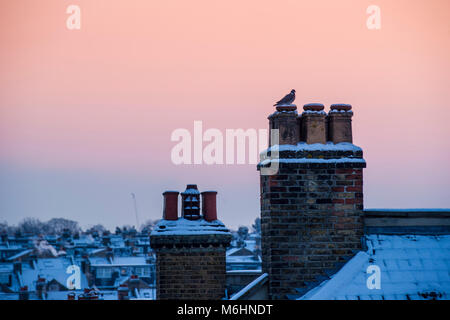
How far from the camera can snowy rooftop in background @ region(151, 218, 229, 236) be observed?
42.4 ft

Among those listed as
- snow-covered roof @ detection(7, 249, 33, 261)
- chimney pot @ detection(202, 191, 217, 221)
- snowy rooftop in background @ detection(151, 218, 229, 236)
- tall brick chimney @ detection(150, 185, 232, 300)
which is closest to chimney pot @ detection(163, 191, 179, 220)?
snowy rooftop in background @ detection(151, 218, 229, 236)

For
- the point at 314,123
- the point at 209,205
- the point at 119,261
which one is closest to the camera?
the point at 314,123

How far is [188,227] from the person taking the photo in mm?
13180

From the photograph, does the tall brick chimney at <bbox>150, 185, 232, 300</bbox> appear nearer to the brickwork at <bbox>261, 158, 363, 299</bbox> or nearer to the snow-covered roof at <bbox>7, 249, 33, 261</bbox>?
the brickwork at <bbox>261, 158, 363, 299</bbox>

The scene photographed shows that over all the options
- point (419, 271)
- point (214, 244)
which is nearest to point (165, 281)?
point (214, 244)

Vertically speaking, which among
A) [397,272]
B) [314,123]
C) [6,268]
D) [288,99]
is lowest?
[6,268]

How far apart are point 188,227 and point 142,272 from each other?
39.6m

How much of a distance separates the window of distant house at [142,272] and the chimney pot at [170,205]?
37.9 m

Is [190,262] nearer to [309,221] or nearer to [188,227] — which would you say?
[188,227]

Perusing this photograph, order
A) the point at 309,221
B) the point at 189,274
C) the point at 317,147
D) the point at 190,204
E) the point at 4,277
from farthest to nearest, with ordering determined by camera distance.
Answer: the point at 4,277, the point at 190,204, the point at 189,274, the point at 317,147, the point at 309,221

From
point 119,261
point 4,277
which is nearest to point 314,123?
point 4,277

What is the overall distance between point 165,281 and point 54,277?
3283cm
